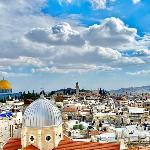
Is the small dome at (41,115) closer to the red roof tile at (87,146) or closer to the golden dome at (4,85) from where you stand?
the red roof tile at (87,146)

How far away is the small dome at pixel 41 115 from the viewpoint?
25.1 m

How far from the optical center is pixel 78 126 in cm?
5631

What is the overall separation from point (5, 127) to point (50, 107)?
19.5 meters

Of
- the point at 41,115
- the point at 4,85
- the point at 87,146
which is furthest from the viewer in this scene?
the point at 4,85

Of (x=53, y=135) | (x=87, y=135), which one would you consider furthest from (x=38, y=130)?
(x=87, y=135)

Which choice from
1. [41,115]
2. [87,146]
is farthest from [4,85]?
[87,146]

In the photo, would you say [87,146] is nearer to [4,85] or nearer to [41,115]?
[41,115]

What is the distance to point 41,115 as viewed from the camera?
25.2 metres

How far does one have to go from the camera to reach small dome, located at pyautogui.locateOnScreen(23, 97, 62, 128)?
989 inches

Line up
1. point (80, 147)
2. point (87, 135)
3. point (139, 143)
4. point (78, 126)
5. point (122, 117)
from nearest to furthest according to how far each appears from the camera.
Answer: point (80, 147) → point (139, 143) → point (87, 135) → point (78, 126) → point (122, 117)

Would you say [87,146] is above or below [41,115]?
below

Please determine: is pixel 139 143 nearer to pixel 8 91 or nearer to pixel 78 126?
pixel 78 126

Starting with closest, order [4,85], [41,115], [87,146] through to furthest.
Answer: [87,146] → [41,115] → [4,85]

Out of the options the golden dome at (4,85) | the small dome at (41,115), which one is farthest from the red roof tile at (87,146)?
the golden dome at (4,85)
